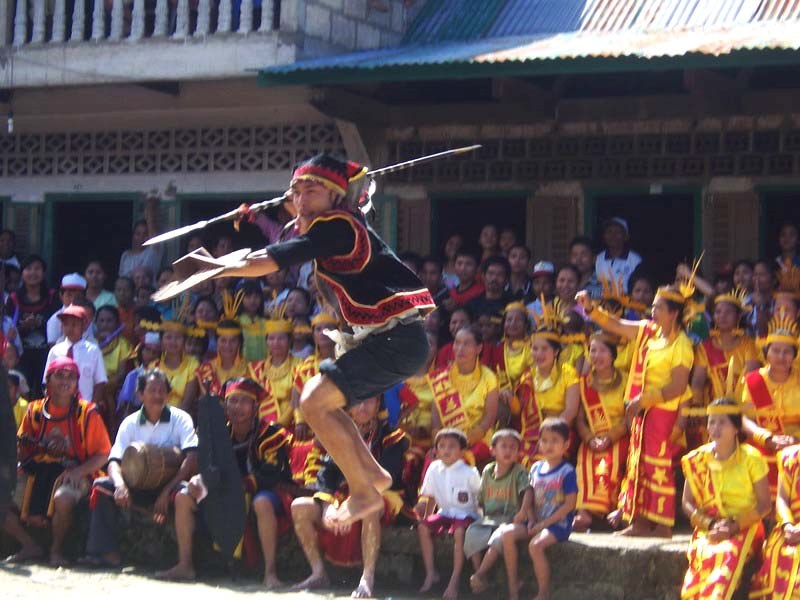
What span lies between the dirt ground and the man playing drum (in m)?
0.23

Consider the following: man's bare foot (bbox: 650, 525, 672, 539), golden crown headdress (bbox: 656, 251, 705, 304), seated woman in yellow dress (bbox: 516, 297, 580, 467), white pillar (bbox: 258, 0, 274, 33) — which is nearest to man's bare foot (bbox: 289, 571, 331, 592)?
seated woman in yellow dress (bbox: 516, 297, 580, 467)

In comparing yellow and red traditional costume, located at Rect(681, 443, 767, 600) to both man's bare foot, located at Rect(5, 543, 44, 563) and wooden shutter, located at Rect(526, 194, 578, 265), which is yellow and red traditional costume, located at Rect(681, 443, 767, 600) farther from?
man's bare foot, located at Rect(5, 543, 44, 563)

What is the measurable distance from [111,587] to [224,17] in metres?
5.24

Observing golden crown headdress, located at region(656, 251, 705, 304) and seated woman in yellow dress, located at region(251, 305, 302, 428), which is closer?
golden crown headdress, located at region(656, 251, 705, 304)

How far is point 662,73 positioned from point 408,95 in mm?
2282

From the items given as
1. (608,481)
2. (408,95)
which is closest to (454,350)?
(608,481)

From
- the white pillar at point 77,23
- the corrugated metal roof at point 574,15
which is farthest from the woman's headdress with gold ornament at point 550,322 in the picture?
the white pillar at point 77,23

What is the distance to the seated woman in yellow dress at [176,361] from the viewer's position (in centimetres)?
1191

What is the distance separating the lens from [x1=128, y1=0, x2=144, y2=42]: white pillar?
13672 mm

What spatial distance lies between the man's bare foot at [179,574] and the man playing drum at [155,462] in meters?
0.38

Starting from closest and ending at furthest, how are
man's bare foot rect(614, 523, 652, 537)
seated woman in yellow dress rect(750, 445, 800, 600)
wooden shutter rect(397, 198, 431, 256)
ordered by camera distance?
seated woman in yellow dress rect(750, 445, 800, 600), man's bare foot rect(614, 523, 652, 537), wooden shutter rect(397, 198, 431, 256)

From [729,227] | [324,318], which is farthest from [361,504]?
[729,227]

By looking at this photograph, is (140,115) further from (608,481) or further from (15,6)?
(608,481)

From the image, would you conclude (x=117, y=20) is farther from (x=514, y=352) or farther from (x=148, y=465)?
(x=514, y=352)
